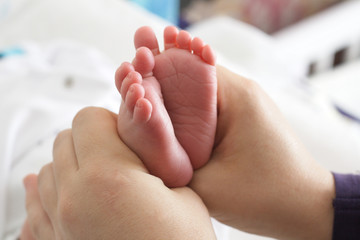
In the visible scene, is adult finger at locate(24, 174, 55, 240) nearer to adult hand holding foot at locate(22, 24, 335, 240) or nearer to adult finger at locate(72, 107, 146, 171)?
adult hand holding foot at locate(22, 24, 335, 240)

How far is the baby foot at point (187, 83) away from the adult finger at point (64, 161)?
12cm

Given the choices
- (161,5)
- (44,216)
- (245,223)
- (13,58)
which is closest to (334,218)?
(245,223)

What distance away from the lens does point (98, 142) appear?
1.54 feet

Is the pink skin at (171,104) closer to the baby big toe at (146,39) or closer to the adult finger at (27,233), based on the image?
the baby big toe at (146,39)

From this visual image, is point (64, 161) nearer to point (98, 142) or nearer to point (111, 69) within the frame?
point (98, 142)

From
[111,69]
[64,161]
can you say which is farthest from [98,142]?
[111,69]

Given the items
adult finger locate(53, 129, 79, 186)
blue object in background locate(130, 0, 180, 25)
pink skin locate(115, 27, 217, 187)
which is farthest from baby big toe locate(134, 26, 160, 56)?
blue object in background locate(130, 0, 180, 25)

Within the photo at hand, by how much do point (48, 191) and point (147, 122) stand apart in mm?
167

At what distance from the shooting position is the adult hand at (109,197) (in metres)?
0.41

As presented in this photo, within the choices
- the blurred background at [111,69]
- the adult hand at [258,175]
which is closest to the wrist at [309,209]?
the adult hand at [258,175]

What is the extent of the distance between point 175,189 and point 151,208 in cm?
9

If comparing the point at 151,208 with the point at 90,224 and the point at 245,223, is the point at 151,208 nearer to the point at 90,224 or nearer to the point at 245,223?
the point at 90,224

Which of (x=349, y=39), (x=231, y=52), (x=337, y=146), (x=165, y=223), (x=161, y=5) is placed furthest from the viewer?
(x=161, y=5)

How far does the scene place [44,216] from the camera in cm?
54
